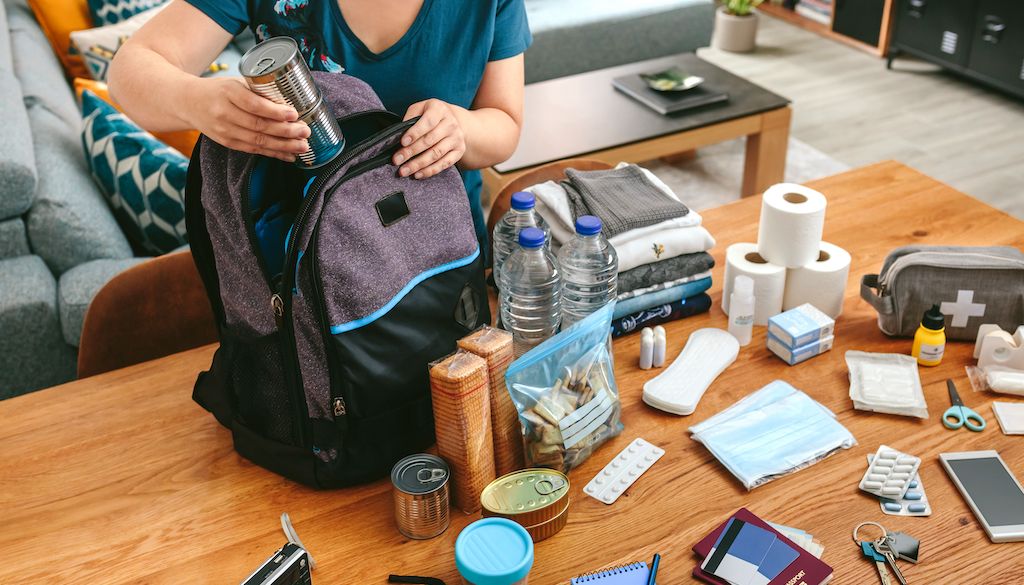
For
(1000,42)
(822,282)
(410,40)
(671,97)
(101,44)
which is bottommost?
(1000,42)

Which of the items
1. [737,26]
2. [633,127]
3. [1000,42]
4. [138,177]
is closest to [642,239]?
[138,177]

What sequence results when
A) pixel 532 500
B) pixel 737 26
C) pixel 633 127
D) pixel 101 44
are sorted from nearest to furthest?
1. pixel 532 500
2. pixel 633 127
3. pixel 101 44
4. pixel 737 26

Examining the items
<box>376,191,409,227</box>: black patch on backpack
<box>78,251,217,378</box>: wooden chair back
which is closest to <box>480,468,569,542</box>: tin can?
<box>376,191,409,227</box>: black patch on backpack

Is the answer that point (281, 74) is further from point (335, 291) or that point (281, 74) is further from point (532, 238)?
point (532, 238)

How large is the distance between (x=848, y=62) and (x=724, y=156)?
4.19 feet

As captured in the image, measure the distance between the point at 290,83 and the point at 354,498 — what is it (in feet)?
1.60

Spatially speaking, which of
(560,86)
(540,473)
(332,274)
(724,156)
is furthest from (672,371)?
(724,156)

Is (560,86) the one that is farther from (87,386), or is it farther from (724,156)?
(87,386)

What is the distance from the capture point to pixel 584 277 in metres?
1.22

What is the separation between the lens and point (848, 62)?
4.32m

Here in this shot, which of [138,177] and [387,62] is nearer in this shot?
[387,62]

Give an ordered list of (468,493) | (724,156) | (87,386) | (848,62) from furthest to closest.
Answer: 1. (848,62)
2. (724,156)
3. (87,386)
4. (468,493)

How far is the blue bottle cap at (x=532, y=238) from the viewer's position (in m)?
1.09

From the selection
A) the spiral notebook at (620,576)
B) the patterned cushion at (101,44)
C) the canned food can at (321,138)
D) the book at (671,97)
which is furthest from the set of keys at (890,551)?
the patterned cushion at (101,44)
